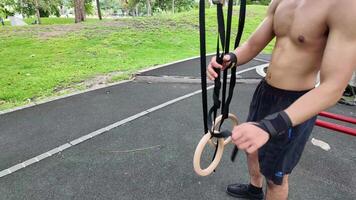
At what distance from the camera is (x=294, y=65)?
1.75 m

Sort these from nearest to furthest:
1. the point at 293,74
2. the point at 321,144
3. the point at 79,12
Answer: the point at 293,74
the point at 321,144
the point at 79,12

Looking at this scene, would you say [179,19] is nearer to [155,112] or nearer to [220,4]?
[155,112]

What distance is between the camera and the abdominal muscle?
1644 mm

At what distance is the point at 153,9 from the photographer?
47156mm

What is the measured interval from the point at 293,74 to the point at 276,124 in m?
0.69

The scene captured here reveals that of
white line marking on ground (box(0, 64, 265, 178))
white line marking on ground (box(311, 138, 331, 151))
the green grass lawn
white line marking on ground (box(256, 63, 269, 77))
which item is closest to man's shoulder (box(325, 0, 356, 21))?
white line marking on ground (box(311, 138, 331, 151))

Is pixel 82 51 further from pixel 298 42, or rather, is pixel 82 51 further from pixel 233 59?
pixel 298 42

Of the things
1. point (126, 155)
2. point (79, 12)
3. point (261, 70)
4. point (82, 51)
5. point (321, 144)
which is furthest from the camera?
point (79, 12)

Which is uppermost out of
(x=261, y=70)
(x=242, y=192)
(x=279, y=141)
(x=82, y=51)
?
(x=82, y=51)

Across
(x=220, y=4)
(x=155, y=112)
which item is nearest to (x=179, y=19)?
(x=155, y=112)

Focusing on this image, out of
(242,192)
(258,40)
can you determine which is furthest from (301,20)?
(242,192)

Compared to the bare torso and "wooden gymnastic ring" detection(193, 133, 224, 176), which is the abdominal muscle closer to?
the bare torso

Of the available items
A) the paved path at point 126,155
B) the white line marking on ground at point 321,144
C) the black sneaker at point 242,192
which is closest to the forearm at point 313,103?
the black sneaker at point 242,192

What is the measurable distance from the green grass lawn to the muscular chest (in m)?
5.00
